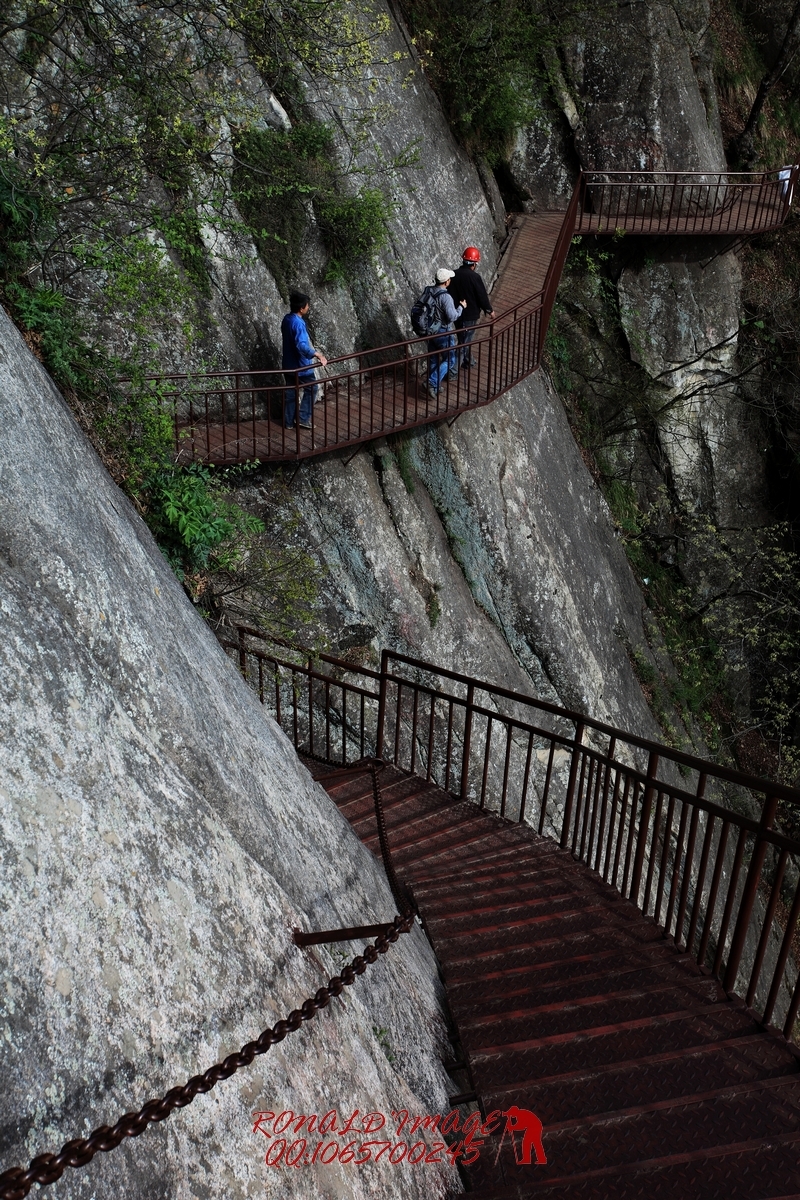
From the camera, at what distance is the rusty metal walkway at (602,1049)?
3.07 m

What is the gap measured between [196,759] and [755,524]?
18625 mm

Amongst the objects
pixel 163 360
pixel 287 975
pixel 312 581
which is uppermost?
pixel 163 360

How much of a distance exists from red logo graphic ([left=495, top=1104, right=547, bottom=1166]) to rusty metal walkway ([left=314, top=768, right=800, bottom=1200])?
0.03m

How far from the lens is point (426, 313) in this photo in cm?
1138

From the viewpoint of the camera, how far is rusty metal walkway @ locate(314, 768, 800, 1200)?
307 centimetres

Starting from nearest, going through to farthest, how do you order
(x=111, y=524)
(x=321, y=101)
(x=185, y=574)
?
(x=111, y=524) < (x=185, y=574) < (x=321, y=101)

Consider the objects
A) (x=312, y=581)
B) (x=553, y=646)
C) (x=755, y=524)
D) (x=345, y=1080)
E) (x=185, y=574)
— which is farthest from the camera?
(x=755, y=524)

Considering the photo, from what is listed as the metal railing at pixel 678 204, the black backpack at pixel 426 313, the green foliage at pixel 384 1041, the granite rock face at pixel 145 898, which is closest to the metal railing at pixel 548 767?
the green foliage at pixel 384 1041

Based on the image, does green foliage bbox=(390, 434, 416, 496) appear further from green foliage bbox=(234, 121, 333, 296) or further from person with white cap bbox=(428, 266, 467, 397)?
green foliage bbox=(234, 121, 333, 296)

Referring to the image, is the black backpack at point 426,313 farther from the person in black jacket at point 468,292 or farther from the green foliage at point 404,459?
the green foliage at point 404,459

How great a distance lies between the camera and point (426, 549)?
1146cm

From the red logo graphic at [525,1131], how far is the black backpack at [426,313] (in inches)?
381

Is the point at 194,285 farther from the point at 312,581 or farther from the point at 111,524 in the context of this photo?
the point at 111,524

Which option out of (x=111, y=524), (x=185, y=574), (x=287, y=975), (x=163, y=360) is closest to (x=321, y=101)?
(x=163, y=360)
